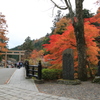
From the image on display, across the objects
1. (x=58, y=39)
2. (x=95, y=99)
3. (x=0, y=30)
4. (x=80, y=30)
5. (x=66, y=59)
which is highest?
(x=0, y=30)

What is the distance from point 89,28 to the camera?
8.84 metres

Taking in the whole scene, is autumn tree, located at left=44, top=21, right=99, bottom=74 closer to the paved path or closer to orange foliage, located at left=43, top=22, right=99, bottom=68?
orange foliage, located at left=43, top=22, right=99, bottom=68

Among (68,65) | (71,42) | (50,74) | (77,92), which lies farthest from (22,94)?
(71,42)

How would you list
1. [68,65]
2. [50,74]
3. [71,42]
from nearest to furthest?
[68,65], [50,74], [71,42]

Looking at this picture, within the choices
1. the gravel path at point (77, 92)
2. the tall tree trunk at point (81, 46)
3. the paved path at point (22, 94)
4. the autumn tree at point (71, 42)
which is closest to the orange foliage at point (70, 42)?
the autumn tree at point (71, 42)

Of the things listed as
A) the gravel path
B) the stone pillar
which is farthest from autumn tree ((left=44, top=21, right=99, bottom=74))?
the gravel path

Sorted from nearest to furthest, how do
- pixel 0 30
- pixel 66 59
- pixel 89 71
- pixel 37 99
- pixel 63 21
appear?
pixel 37 99 → pixel 66 59 → pixel 89 71 → pixel 63 21 → pixel 0 30

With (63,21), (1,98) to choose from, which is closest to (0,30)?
(63,21)

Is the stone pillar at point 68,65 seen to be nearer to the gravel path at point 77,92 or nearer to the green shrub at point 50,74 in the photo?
the green shrub at point 50,74

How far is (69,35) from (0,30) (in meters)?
20.8

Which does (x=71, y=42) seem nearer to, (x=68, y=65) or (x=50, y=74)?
(x=68, y=65)

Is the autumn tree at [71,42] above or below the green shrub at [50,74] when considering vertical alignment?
above

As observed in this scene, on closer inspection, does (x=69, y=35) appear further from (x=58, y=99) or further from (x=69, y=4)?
(x=58, y=99)

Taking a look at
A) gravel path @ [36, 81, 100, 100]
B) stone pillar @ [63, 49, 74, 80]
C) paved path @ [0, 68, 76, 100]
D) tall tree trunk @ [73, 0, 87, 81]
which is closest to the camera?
paved path @ [0, 68, 76, 100]
